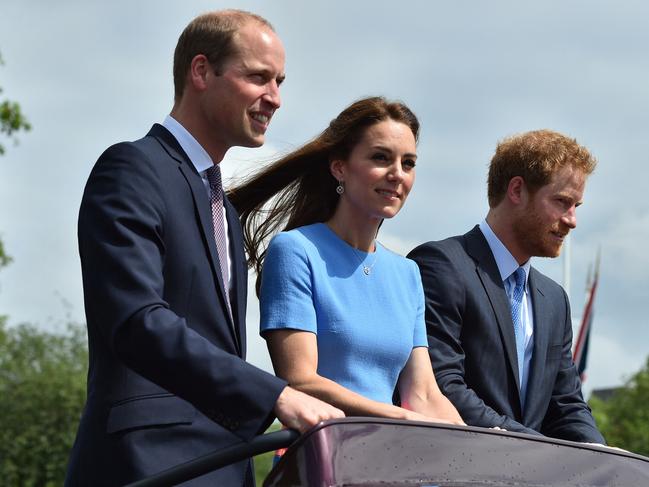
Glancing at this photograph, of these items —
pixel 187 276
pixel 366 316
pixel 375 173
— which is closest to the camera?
pixel 187 276

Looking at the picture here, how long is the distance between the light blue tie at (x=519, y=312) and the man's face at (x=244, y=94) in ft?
6.75

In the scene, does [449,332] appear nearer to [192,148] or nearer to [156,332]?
[192,148]

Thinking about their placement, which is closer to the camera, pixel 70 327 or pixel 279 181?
pixel 279 181

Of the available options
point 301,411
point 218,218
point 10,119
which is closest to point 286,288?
point 218,218

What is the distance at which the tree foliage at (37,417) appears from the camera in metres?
46.4

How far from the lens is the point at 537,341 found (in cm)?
555

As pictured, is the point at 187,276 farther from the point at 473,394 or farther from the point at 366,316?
the point at 473,394

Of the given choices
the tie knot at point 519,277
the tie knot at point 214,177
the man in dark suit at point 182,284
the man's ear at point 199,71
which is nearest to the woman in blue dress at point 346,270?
the man in dark suit at point 182,284

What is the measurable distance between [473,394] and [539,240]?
0.87 m

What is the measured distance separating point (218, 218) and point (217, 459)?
3.86ft

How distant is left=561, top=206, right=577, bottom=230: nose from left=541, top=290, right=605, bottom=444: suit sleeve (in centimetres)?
46

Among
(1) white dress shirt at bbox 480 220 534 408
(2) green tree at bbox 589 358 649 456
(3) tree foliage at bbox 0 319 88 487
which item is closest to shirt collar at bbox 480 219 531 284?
(1) white dress shirt at bbox 480 220 534 408

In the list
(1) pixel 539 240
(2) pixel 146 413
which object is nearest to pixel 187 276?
(2) pixel 146 413

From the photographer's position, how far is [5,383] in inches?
1906
